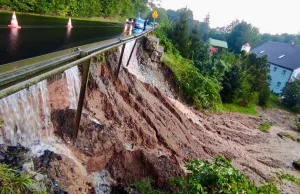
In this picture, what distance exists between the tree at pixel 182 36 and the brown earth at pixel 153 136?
285 inches

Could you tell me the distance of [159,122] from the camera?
33.8 feet

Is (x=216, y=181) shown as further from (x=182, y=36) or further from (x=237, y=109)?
(x=182, y=36)

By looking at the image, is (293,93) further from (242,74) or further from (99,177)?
(99,177)

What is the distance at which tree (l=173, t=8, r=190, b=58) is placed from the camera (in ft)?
75.7

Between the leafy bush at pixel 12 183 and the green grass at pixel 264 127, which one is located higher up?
the leafy bush at pixel 12 183

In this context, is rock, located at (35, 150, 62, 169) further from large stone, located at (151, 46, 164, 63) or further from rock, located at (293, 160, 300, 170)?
rock, located at (293, 160, 300, 170)

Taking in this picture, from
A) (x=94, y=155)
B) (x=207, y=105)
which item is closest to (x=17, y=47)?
(x=94, y=155)

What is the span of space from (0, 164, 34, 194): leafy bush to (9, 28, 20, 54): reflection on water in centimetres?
331

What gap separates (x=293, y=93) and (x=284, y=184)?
23637 mm

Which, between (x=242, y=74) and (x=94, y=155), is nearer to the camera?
(x=94, y=155)

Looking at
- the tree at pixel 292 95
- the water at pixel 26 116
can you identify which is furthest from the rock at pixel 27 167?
the tree at pixel 292 95

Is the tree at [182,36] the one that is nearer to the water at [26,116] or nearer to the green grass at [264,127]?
the green grass at [264,127]

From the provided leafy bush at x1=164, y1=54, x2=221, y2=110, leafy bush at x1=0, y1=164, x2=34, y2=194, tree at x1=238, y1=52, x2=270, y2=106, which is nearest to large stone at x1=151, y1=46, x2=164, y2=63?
leafy bush at x1=164, y1=54, x2=221, y2=110

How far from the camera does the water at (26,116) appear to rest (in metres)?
4.52
